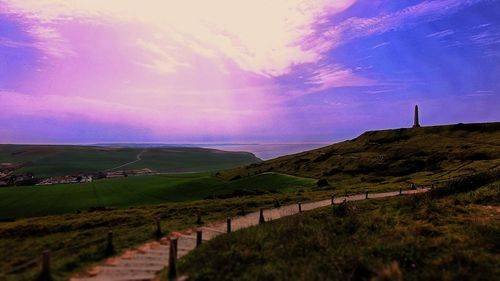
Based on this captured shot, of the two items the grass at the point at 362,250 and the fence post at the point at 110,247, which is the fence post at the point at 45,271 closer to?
the fence post at the point at 110,247

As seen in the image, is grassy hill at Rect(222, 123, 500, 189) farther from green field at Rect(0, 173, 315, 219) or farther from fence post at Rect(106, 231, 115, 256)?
fence post at Rect(106, 231, 115, 256)

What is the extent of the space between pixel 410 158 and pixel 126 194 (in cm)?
6851

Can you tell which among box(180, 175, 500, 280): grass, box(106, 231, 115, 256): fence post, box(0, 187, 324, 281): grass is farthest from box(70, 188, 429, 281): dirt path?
box(180, 175, 500, 280): grass

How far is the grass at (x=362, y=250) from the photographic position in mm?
12758

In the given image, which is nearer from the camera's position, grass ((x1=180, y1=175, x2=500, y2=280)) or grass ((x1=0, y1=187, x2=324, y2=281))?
grass ((x1=180, y1=175, x2=500, y2=280))

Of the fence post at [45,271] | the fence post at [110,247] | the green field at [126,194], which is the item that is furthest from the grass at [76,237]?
the green field at [126,194]

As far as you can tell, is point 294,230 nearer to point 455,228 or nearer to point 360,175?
point 455,228

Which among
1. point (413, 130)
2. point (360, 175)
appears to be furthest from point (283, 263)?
point (413, 130)

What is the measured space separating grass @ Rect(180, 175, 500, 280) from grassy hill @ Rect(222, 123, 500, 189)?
41.7m

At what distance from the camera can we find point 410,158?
91938 mm

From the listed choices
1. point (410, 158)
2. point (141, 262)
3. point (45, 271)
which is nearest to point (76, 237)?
point (141, 262)

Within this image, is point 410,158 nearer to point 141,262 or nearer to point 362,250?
point 362,250

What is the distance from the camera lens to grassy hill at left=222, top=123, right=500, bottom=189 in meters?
70.8

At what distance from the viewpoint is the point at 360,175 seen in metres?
82.2
